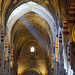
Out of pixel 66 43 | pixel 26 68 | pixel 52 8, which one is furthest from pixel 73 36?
pixel 26 68

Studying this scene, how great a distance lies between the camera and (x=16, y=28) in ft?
123

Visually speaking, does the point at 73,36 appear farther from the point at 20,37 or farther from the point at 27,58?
the point at 27,58

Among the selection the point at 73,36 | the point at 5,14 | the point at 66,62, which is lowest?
the point at 66,62

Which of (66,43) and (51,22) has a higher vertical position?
(51,22)

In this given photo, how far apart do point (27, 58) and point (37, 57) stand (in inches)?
71.4

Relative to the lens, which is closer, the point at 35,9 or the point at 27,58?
the point at 35,9

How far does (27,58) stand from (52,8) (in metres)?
20.6

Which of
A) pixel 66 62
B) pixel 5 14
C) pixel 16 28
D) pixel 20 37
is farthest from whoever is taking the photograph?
pixel 20 37

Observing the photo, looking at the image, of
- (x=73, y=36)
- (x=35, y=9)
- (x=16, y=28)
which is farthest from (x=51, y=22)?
(x=73, y=36)

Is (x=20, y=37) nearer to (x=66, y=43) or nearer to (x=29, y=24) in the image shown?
(x=29, y=24)

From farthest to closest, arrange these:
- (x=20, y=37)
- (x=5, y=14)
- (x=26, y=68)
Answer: (x=26, y=68)
(x=20, y=37)
(x=5, y=14)

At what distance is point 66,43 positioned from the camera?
23.9 m

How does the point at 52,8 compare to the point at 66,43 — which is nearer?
the point at 66,43

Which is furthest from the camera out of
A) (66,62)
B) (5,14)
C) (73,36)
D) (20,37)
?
(20,37)
